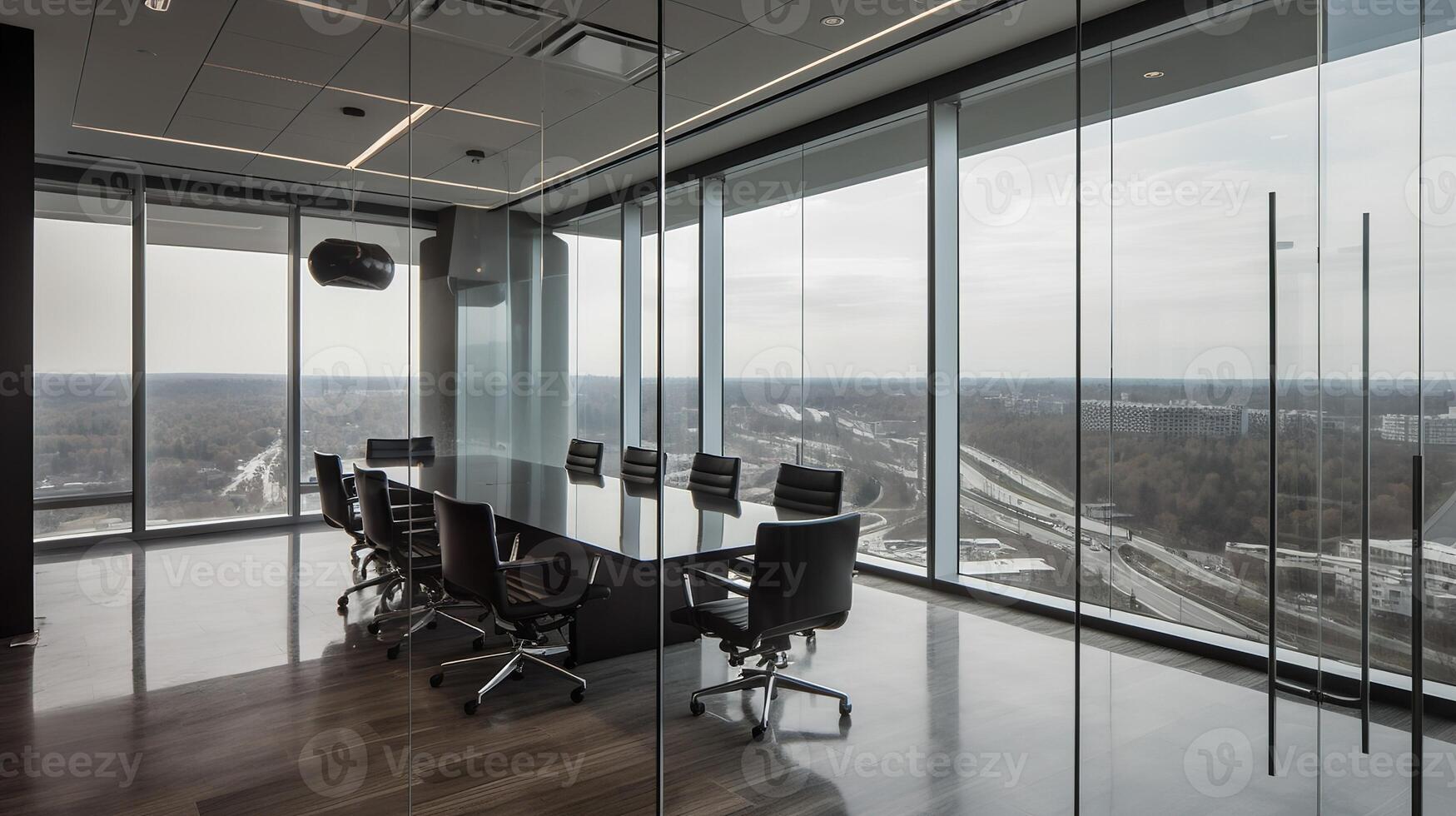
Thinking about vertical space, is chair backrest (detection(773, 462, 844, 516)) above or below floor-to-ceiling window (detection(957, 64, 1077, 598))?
below

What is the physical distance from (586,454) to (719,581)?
1.04 m

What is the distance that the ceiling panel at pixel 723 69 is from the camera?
1.53 m

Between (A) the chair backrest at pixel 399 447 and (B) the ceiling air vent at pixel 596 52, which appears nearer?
(B) the ceiling air vent at pixel 596 52

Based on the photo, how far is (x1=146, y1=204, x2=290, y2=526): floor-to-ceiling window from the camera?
147 cm

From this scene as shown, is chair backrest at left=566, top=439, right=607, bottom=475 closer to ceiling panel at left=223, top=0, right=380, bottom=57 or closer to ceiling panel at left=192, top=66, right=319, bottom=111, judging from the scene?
ceiling panel at left=192, top=66, right=319, bottom=111

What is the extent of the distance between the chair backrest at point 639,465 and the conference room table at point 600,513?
2cm

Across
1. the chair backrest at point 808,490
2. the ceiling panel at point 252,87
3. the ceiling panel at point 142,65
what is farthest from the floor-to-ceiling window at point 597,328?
the ceiling panel at point 142,65

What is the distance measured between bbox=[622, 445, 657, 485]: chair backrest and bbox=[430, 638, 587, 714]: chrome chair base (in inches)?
40.3

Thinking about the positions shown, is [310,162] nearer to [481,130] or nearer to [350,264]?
[350,264]

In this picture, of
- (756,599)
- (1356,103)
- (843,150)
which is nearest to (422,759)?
(756,599)

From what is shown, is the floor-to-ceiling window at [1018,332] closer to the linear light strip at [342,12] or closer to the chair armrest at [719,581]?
the chair armrest at [719,581]

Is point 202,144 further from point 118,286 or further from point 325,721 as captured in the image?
point 325,721

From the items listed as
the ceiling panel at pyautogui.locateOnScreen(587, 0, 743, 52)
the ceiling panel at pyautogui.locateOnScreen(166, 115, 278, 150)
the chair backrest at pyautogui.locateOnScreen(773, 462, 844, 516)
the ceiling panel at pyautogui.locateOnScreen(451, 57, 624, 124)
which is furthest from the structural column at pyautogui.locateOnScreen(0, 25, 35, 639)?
the chair backrest at pyautogui.locateOnScreen(773, 462, 844, 516)

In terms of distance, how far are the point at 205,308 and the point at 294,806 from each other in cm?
142
